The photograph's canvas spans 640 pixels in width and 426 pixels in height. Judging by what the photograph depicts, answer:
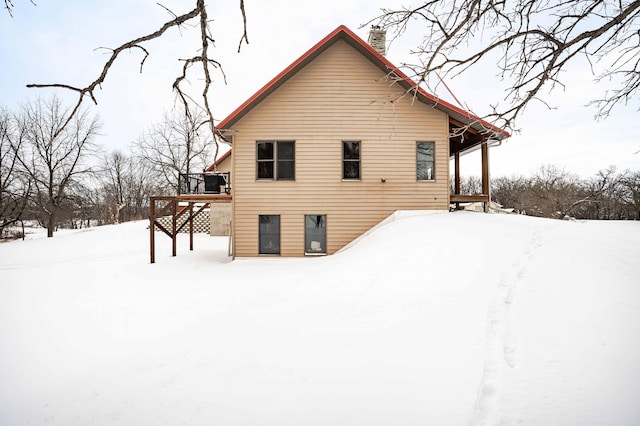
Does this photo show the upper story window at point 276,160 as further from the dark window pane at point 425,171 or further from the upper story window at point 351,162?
the dark window pane at point 425,171

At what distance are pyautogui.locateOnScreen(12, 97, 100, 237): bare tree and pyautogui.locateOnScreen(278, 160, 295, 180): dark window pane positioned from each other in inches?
828

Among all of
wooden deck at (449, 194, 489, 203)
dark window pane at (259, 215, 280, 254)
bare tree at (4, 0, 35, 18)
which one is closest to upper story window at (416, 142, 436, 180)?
wooden deck at (449, 194, 489, 203)

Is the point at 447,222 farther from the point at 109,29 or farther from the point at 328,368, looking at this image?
the point at 109,29

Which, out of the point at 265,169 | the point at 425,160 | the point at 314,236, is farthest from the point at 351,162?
the point at 265,169

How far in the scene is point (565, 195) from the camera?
105ft

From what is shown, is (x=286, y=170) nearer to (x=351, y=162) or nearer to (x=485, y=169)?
(x=351, y=162)

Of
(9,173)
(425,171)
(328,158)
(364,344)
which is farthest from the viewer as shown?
(9,173)

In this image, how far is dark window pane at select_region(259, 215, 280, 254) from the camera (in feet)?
38.2

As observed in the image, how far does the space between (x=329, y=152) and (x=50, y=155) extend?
24363mm

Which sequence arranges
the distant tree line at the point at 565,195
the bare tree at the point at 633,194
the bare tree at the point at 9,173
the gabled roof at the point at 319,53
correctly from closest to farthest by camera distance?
1. the gabled roof at the point at 319,53
2. the bare tree at the point at 633,194
3. the distant tree line at the point at 565,195
4. the bare tree at the point at 9,173

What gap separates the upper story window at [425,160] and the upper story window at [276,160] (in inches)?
181

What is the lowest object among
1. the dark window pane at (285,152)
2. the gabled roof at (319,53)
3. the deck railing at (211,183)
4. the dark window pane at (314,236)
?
the dark window pane at (314,236)

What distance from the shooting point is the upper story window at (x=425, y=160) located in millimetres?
11758

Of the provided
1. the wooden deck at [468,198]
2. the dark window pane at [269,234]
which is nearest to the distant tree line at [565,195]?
the wooden deck at [468,198]
